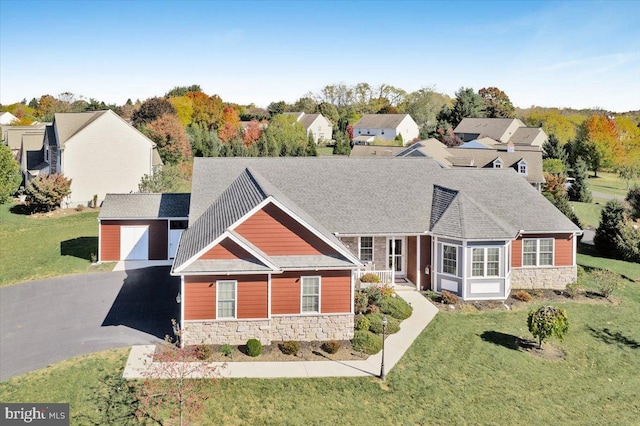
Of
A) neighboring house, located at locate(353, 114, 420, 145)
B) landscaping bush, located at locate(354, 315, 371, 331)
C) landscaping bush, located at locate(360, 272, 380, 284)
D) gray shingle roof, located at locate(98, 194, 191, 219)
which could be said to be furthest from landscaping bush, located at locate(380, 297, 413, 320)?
neighboring house, located at locate(353, 114, 420, 145)

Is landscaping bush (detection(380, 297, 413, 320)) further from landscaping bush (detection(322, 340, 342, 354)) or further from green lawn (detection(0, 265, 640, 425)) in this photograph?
landscaping bush (detection(322, 340, 342, 354))

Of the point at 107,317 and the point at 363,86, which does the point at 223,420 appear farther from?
the point at 363,86

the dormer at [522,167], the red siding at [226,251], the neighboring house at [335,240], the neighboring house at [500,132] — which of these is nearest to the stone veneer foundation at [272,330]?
the neighboring house at [335,240]

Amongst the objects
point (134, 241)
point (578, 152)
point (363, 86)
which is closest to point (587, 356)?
point (134, 241)

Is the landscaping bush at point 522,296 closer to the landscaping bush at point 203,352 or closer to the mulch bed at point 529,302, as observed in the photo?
the mulch bed at point 529,302

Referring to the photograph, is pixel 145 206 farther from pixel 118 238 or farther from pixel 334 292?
pixel 334 292

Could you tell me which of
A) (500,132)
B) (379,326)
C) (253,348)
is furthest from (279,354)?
(500,132)
